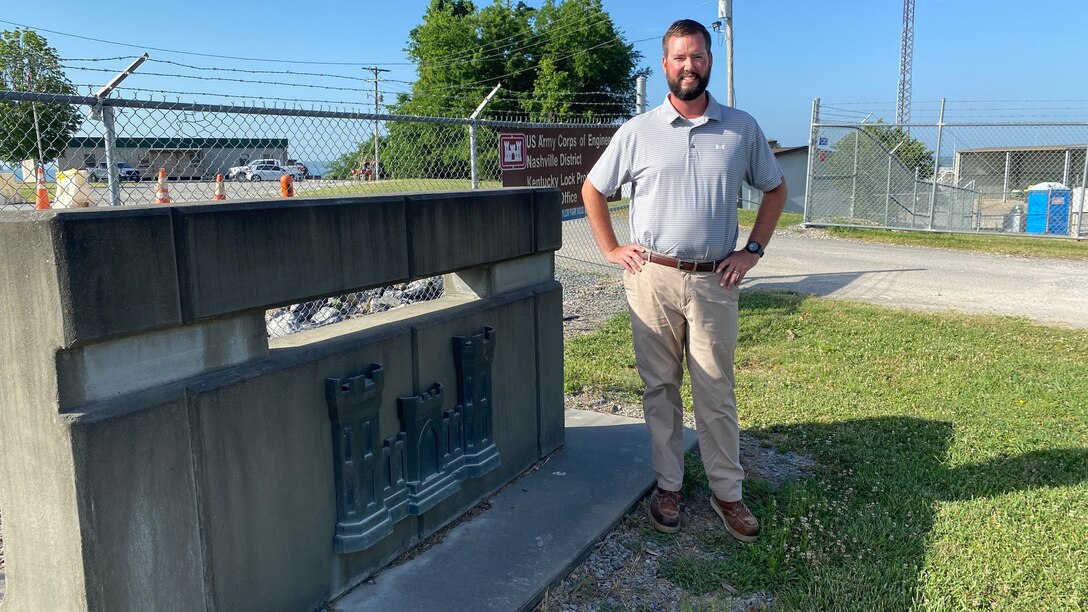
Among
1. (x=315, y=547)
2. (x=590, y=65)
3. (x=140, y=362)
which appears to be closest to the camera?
(x=140, y=362)

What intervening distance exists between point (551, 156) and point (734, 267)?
468cm

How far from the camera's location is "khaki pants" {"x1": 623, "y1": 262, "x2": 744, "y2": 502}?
131 inches

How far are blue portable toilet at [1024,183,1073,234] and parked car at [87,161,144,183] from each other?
1562cm

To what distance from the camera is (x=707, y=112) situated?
Result: 326cm

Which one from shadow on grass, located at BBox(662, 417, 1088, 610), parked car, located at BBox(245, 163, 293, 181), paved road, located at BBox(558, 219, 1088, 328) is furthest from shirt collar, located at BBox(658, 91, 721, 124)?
paved road, located at BBox(558, 219, 1088, 328)

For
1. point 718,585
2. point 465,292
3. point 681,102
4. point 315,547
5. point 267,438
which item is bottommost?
point 718,585

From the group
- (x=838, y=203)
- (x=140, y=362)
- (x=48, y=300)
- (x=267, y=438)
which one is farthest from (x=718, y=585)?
(x=838, y=203)

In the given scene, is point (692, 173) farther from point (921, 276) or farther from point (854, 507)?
point (921, 276)

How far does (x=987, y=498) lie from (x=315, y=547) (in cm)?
291

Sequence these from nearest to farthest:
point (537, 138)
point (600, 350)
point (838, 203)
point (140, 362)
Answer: point (140, 362)
point (600, 350)
point (537, 138)
point (838, 203)

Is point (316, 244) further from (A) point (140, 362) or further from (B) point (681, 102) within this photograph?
(B) point (681, 102)

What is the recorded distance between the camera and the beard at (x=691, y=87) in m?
3.19

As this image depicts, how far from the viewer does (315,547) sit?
8.69 ft

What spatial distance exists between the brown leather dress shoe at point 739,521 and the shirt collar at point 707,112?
157 centimetres
